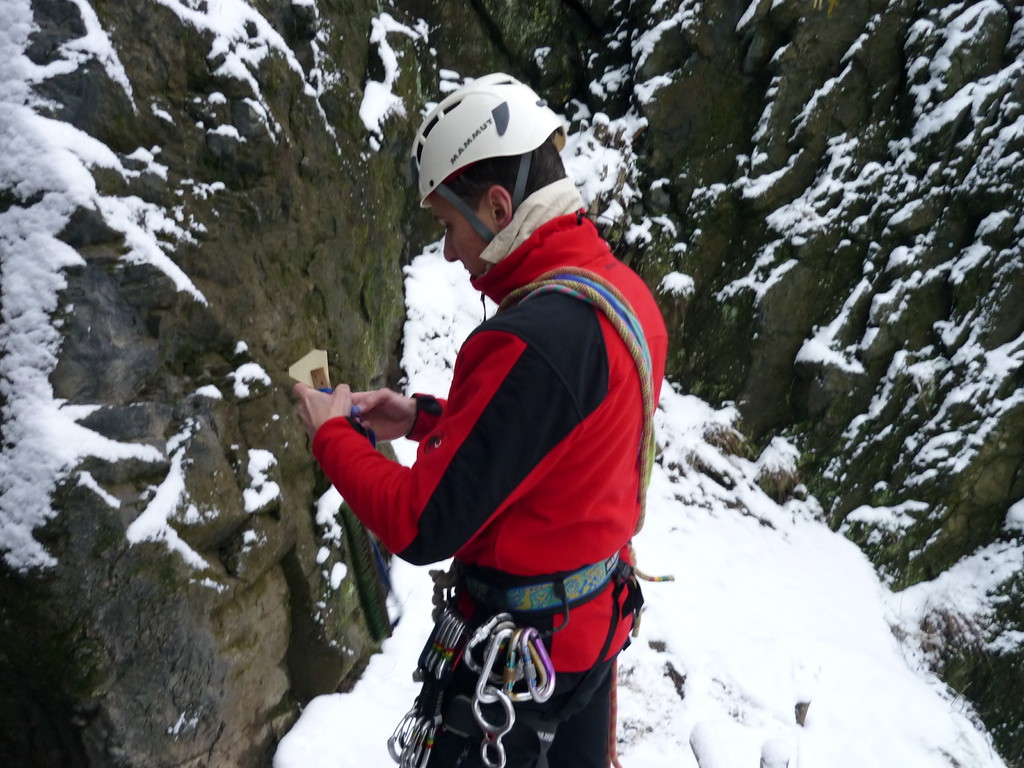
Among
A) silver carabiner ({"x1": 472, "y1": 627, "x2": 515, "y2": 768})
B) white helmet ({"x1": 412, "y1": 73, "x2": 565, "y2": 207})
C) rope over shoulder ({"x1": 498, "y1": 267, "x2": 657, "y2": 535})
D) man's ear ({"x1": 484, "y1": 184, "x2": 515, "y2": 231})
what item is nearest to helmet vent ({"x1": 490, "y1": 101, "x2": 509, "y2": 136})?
white helmet ({"x1": 412, "y1": 73, "x2": 565, "y2": 207})

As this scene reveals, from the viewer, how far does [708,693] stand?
438 cm

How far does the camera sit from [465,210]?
1.64 meters

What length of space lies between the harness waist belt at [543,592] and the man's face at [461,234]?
2.81 feet

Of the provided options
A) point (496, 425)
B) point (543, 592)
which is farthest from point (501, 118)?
point (543, 592)

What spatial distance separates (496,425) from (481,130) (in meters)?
0.79

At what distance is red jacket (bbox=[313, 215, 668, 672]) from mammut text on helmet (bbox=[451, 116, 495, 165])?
0.30m

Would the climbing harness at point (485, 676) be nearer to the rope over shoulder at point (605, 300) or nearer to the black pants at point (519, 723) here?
the black pants at point (519, 723)

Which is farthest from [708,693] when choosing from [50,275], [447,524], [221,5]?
[221,5]

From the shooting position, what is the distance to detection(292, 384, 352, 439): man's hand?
1.73 m

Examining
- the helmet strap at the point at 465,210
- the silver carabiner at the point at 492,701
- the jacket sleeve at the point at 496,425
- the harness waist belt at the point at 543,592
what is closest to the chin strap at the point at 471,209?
the helmet strap at the point at 465,210

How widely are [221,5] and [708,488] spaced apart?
630cm

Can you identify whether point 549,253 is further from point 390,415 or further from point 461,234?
point 390,415

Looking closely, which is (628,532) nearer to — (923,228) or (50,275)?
(50,275)

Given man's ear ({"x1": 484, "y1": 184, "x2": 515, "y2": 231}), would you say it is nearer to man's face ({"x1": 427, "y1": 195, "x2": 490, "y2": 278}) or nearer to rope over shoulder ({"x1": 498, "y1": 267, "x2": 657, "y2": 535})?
man's face ({"x1": 427, "y1": 195, "x2": 490, "y2": 278})
